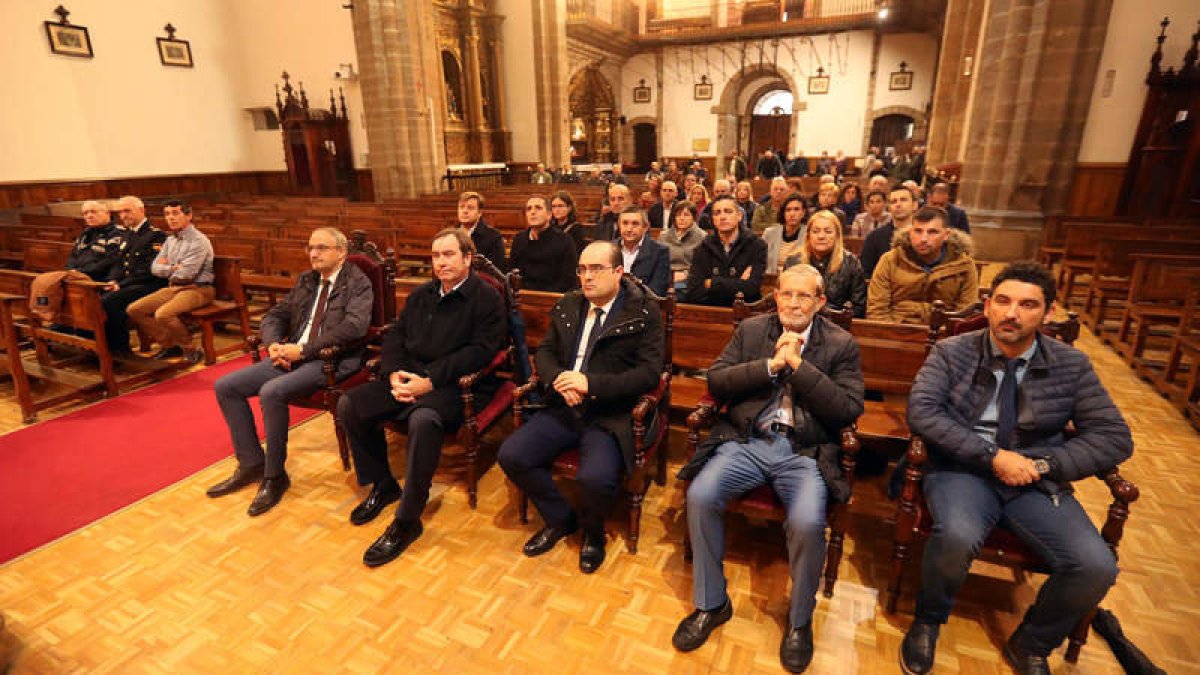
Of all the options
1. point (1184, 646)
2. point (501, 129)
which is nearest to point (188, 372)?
point (1184, 646)

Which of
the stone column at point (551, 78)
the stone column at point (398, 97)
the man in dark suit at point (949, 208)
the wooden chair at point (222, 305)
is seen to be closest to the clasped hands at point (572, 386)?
the wooden chair at point (222, 305)

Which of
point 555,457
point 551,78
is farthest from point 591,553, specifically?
point 551,78

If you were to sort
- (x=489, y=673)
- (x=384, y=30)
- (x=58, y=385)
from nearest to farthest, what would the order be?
(x=489, y=673)
(x=58, y=385)
(x=384, y=30)

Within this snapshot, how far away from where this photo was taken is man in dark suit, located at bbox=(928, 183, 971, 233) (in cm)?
518

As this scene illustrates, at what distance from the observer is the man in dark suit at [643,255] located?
425 cm

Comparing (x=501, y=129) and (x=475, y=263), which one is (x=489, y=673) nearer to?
(x=475, y=263)

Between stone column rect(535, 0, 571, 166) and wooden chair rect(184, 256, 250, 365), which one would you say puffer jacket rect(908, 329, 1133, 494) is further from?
stone column rect(535, 0, 571, 166)

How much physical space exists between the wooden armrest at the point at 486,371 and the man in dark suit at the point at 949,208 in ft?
13.1

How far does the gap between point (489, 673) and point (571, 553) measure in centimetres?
71

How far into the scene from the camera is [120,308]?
4.89 m

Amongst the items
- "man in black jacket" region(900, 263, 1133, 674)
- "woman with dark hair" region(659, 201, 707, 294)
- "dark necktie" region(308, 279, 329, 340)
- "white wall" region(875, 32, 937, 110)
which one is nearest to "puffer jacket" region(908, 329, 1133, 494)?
"man in black jacket" region(900, 263, 1133, 674)

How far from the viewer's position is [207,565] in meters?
2.66

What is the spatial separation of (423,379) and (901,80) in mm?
21475

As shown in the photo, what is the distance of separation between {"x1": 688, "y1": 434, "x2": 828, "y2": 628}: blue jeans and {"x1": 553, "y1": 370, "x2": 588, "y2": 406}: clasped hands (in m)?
0.61
